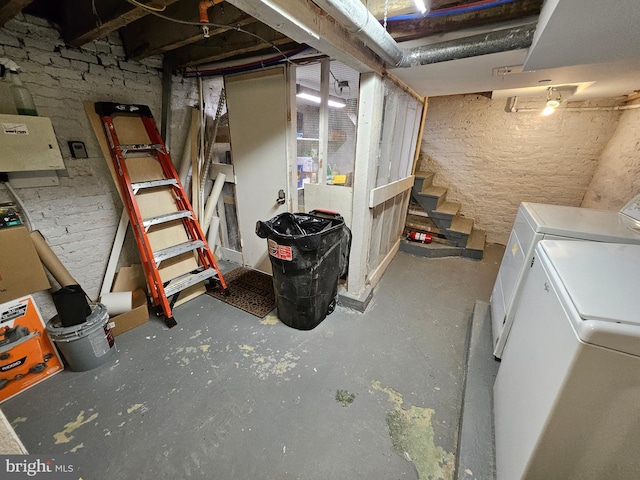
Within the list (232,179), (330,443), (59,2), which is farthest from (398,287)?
(59,2)

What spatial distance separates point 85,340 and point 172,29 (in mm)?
2211

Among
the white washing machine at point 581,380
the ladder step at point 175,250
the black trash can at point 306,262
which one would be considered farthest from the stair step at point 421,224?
the ladder step at point 175,250

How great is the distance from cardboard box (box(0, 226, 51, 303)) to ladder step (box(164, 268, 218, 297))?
29.5 inches

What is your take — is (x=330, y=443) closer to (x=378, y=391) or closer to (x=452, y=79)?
(x=378, y=391)

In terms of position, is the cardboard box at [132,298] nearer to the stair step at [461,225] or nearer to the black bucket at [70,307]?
the black bucket at [70,307]

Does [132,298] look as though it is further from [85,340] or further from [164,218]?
[164,218]

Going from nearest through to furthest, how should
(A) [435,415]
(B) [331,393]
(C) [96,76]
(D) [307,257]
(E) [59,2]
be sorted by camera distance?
(A) [435,415] → (B) [331,393] → (E) [59,2] → (D) [307,257] → (C) [96,76]

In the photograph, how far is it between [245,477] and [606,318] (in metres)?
1.51

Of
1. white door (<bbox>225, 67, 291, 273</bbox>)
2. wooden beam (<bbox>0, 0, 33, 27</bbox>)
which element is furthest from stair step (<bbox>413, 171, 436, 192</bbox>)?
wooden beam (<bbox>0, 0, 33, 27</bbox>)

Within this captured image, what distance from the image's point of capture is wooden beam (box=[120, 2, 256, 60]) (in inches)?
59.8

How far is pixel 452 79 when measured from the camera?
203cm

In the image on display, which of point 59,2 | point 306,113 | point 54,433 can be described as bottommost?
point 54,433

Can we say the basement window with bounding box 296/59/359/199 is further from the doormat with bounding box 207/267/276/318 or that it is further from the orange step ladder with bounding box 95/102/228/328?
the orange step ladder with bounding box 95/102/228/328

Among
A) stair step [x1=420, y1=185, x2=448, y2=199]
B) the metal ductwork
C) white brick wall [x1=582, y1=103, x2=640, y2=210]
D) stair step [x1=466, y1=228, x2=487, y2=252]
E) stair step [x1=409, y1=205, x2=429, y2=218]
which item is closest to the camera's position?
the metal ductwork
